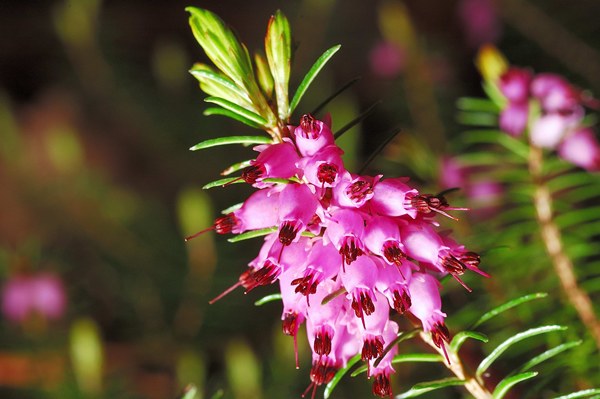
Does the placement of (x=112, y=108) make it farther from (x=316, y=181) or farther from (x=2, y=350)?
(x=316, y=181)

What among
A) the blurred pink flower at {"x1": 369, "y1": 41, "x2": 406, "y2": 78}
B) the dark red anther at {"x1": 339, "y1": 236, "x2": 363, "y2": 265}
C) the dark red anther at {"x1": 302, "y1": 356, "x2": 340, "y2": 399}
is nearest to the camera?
the dark red anther at {"x1": 339, "y1": 236, "x2": 363, "y2": 265}

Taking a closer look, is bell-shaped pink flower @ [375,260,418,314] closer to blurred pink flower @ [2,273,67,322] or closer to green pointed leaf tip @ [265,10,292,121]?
green pointed leaf tip @ [265,10,292,121]

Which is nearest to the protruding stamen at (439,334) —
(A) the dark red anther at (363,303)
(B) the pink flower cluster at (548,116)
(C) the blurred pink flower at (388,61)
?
(A) the dark red anther at (363,303)

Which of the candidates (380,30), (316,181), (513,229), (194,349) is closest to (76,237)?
(194,349)

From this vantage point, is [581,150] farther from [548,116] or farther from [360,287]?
[360,287]

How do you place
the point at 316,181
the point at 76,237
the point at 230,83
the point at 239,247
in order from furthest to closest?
the point at 76,237, the point at 239,247, the point at 230,83, the point at 316,181

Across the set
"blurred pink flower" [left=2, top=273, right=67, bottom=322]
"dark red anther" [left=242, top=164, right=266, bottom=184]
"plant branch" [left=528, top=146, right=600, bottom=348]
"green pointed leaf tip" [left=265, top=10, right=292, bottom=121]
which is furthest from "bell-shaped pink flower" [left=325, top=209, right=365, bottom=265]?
"blurred pink flower" [left=2, top=273, right=67, bottom=322]
